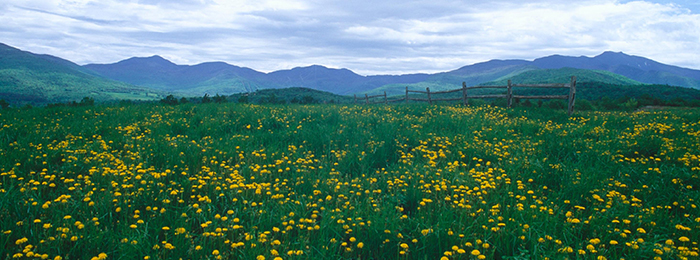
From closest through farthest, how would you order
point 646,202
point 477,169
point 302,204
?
point 302,204, point 646,202, point 477,169

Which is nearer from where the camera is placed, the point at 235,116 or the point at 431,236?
the point at 431,236

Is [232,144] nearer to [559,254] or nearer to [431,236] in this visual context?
[431,236]

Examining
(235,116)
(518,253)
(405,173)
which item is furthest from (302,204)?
(235,116)

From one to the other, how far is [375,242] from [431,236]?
527 mm

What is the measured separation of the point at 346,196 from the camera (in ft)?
13.3

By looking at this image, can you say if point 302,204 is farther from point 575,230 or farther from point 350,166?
point 575,230

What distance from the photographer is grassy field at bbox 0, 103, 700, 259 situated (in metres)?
2.78

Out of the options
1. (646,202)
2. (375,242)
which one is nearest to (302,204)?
(375,242)

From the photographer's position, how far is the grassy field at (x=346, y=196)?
9.13 ft

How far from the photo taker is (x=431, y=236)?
3.00 meters

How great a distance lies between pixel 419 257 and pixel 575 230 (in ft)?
5.29

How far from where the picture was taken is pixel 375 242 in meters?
3.05

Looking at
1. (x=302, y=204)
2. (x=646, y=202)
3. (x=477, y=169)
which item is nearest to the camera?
(x=302, y=204)

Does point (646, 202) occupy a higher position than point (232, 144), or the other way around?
point (232, 144)
